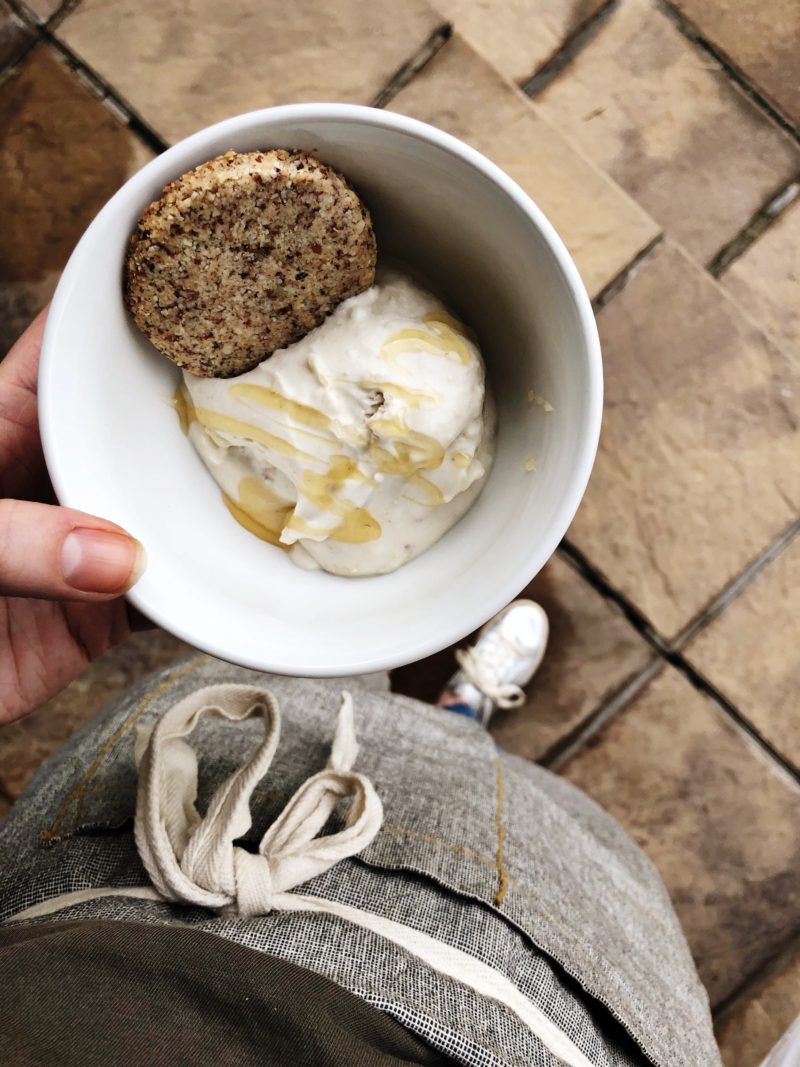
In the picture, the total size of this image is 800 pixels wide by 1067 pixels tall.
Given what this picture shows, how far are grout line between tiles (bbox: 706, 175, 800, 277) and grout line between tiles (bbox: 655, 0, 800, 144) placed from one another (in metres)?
0.07

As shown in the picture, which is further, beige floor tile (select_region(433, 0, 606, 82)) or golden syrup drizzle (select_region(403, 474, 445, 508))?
beige floor tile (select_region(433, 0, 606, 82))

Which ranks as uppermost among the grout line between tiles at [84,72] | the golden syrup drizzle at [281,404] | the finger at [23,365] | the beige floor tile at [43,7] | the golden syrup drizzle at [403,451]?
the golden syrup drizzle at [403,451]

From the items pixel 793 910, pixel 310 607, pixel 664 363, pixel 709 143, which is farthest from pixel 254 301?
pixel 793 910

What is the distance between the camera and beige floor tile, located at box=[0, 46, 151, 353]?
106 centimetres

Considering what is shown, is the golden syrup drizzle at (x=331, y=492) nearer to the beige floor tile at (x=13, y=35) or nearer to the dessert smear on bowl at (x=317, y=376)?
the dessert smear on bowl at (x=317, y=376)

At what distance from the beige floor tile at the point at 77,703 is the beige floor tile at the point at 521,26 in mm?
934

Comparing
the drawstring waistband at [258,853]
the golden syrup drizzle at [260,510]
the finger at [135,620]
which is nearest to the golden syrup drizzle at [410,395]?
the golden syrup drizzle at [260,510]

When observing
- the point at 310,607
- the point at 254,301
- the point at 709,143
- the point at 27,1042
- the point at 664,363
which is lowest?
the point at 27,1042

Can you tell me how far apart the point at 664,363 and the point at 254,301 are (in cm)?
72

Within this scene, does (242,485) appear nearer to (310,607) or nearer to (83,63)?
(310,607)

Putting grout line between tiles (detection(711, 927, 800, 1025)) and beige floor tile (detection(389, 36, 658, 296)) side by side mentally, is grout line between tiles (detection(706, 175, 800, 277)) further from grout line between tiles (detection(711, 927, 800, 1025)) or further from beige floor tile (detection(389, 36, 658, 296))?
grout line between tiles (detection(711, 927, 800, 1025))

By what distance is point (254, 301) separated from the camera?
53cm

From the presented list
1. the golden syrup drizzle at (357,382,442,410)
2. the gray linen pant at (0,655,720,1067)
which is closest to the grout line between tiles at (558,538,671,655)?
the gray linen pant at (0,655,720,1067)

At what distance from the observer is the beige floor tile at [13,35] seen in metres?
1.05
